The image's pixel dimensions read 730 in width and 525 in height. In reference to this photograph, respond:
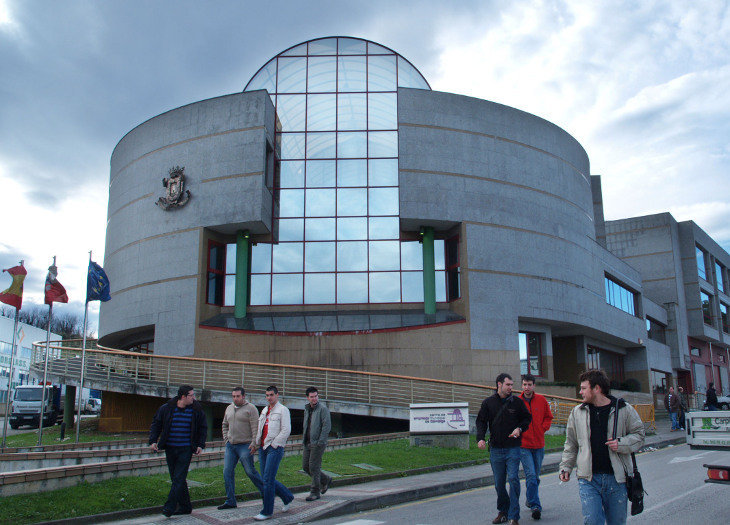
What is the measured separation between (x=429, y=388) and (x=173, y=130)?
1839 cm

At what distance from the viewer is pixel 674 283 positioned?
51.6 meters

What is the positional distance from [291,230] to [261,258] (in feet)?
6.53

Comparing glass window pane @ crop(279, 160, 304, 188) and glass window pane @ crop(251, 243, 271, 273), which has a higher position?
glass window pane @ crop(279, 160, 304, 188)

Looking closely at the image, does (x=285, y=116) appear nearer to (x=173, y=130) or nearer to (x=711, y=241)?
(x=173, y=130)

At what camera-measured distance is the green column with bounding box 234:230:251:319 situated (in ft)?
100

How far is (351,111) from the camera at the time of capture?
32656 mm

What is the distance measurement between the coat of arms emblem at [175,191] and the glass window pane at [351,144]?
7.65 m

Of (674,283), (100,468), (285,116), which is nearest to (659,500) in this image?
(100,468)

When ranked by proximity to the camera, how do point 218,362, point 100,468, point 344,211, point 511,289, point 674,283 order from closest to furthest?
point 100,468, point 218,362, point 511,289, point 344,211, point 674,283

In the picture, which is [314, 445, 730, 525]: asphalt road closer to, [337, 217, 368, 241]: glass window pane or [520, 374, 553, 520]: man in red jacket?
[520, 374, 553, 520]: man in red jacket

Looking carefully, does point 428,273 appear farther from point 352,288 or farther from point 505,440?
point 505,440

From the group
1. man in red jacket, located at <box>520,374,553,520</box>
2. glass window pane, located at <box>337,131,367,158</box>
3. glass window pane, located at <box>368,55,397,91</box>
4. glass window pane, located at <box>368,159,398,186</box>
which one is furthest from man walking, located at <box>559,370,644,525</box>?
glass window pane, located at <box>368,55,397,91</box>

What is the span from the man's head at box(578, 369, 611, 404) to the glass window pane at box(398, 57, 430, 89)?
96.5 ft

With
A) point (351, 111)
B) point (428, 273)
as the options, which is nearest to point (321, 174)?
point (351, 111)
